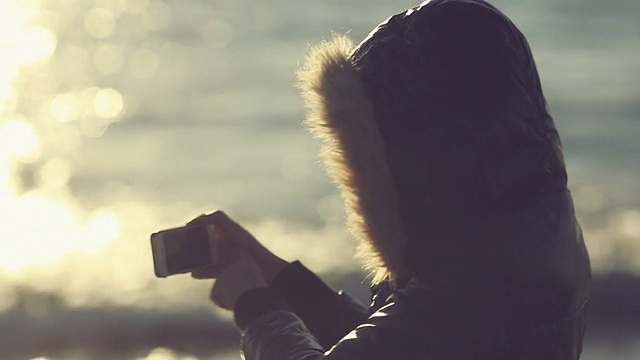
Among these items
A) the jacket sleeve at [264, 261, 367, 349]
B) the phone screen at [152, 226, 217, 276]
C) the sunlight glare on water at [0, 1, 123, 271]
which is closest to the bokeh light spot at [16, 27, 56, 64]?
the sunlight glare on water at [0, 1, 123, 271]

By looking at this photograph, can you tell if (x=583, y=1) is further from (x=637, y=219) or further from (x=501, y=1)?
(x=637, y=219)

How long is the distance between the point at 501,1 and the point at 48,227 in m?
6.97

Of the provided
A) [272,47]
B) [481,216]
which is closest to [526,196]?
[481,216]

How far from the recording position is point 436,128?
278cm

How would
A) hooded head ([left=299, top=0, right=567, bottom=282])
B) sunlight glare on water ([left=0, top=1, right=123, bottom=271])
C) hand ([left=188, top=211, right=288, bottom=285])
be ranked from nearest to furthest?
hooded head ([left=299, top=0, right=567, bottom=282]) → hand ([left=188, top=211, right=288, bottom=285]) → sunlight glare on water ([left=0, top=1, right=123, bottom=271])

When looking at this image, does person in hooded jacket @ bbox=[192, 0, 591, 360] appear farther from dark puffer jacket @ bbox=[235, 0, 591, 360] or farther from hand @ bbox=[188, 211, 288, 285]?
hand @ bbox=[188, 211, 288, 285]

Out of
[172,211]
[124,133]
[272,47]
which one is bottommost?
[172,211]

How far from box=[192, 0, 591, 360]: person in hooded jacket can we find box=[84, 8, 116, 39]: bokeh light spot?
13749 mm

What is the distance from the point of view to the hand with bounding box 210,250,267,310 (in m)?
3.14

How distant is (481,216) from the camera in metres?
2.77

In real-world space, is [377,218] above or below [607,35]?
below

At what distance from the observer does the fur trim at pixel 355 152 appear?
2855 millimetres

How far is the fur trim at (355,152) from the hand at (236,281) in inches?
11.2

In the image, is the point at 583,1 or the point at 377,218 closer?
the point at 377,218
